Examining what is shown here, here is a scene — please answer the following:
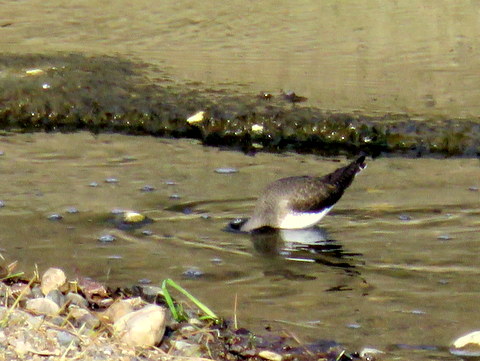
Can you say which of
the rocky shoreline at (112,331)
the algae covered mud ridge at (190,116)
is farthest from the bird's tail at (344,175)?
the rocky shoreline at (112,331)

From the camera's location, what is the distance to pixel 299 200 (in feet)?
18.5

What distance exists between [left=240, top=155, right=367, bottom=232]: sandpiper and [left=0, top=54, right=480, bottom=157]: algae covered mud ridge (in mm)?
964

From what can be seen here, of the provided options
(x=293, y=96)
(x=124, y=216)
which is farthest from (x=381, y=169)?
(x=124, y=216)

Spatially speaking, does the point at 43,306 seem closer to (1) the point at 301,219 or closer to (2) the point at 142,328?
(2) the point at 142,328

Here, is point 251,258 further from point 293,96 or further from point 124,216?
point 293,96

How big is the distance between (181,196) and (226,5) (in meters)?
4.23

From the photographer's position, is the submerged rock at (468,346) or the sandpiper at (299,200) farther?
the sandpiper at (299,200)

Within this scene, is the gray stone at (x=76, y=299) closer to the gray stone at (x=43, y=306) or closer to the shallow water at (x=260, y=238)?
the gray stone at (x=43, y=306)

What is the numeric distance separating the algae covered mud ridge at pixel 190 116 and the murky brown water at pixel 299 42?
253 millimetres

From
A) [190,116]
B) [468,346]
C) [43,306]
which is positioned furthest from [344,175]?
[43,306]

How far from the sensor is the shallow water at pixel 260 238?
4.25 m

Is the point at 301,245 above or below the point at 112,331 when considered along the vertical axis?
below

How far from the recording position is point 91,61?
320 inches

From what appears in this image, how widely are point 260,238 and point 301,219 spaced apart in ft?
0.99
